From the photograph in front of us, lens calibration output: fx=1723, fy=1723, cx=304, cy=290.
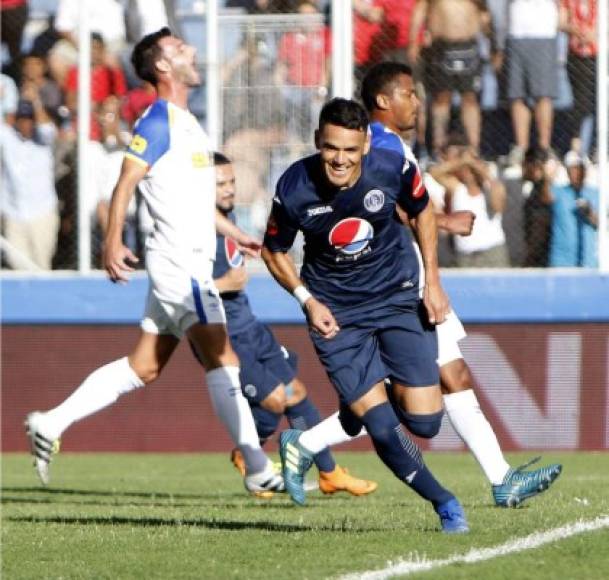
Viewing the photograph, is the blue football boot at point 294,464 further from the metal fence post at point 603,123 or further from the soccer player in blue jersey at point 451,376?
the metal fence post at point 603,123

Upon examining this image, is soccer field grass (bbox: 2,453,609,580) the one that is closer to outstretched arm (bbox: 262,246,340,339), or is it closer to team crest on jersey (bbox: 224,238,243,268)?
outstretched arm (bbox: 262,246,340,339)

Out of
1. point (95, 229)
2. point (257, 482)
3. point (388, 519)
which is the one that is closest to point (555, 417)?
point (95, 229)

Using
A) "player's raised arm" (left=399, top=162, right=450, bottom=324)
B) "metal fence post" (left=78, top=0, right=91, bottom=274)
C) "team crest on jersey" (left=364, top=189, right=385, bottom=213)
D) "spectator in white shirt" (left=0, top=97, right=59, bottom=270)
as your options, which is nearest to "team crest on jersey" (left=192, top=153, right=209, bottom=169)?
"player's raised arm" (left=399, top=162, right=450, bottom=324)

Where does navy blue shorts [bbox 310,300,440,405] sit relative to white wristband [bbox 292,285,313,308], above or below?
below

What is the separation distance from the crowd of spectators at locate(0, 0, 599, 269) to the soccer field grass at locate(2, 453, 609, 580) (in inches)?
121

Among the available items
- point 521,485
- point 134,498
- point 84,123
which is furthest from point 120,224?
point 84,123

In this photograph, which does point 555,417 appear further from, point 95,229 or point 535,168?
point 95,229

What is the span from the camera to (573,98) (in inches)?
578

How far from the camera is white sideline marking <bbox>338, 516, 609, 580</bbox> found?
6089 millimetres

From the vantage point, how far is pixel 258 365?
11086 mm

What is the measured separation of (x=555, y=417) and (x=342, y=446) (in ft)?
6.21

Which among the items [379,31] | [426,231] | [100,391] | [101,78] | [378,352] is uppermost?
[379,31]

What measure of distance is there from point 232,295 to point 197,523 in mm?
2926

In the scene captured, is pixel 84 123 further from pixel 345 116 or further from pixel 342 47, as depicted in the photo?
pixel 345 116
